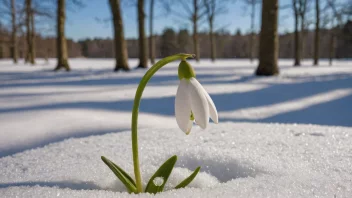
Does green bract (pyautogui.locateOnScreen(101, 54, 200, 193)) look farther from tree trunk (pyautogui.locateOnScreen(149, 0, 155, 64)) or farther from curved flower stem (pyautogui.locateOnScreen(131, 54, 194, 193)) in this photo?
tree trunk (pyautogui.locateOnScreen(149, 0, 155, 64))

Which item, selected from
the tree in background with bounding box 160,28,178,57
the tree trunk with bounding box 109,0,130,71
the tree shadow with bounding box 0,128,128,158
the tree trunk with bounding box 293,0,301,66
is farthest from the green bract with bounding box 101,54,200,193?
the tree in background with bounding box 160,28,178,57

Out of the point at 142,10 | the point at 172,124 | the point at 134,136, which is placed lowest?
the point at 172,124

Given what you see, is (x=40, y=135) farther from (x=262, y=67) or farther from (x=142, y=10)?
(x=142, y=10)

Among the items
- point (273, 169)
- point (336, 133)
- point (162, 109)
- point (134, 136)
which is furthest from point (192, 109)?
point (162, 109)

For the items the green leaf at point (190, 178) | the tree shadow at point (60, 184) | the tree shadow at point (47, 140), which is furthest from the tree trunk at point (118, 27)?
the green leaf at point (190, 178)

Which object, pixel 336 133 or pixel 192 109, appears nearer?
pixel 192 109

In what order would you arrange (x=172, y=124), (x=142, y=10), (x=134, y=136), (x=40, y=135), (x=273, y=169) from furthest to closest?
(x=142, y=10), (x=172, y=124), (x=40, y=135), (x=273, y=169), (x=134, y=136)

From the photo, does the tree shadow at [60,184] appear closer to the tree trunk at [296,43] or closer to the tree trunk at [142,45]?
the tree trunk at [142,45]
